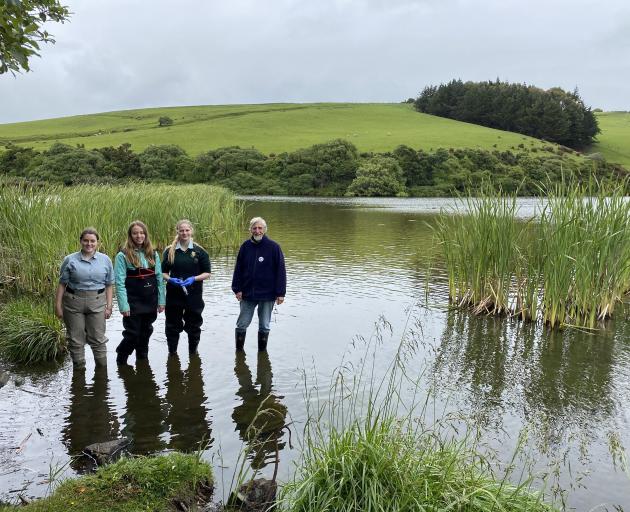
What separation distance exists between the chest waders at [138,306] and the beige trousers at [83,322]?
1.14 ft

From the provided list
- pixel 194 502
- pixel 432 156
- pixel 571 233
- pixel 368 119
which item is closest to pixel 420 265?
pixel 571 233

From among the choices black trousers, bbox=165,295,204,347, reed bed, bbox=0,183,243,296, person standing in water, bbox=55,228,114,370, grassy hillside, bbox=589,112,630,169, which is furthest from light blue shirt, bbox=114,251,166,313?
grassy hillside, bbox=589,112,630,169

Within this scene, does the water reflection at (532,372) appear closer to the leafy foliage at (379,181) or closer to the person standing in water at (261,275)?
the person standing in water at (261,275)

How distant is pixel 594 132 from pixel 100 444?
120 m

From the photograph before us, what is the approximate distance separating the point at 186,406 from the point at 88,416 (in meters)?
1.09

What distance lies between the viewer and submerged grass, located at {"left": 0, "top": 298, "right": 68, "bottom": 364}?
8.21m

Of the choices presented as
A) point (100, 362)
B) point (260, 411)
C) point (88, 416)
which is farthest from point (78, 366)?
point (260, 411)

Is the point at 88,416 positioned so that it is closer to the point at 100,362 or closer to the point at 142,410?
the point at 142,410

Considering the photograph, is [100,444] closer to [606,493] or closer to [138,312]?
[138,312]

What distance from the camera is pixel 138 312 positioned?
804 cm

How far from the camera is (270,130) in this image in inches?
4193

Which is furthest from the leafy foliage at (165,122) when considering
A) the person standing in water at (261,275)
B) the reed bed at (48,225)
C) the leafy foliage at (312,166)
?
the person standing in water at (261,275)

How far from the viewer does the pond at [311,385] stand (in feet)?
18.2

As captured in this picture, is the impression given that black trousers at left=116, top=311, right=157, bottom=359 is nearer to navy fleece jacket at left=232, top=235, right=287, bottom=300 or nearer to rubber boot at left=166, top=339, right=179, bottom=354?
rubber boot at left=166, top=339, right=179, bottom=354
